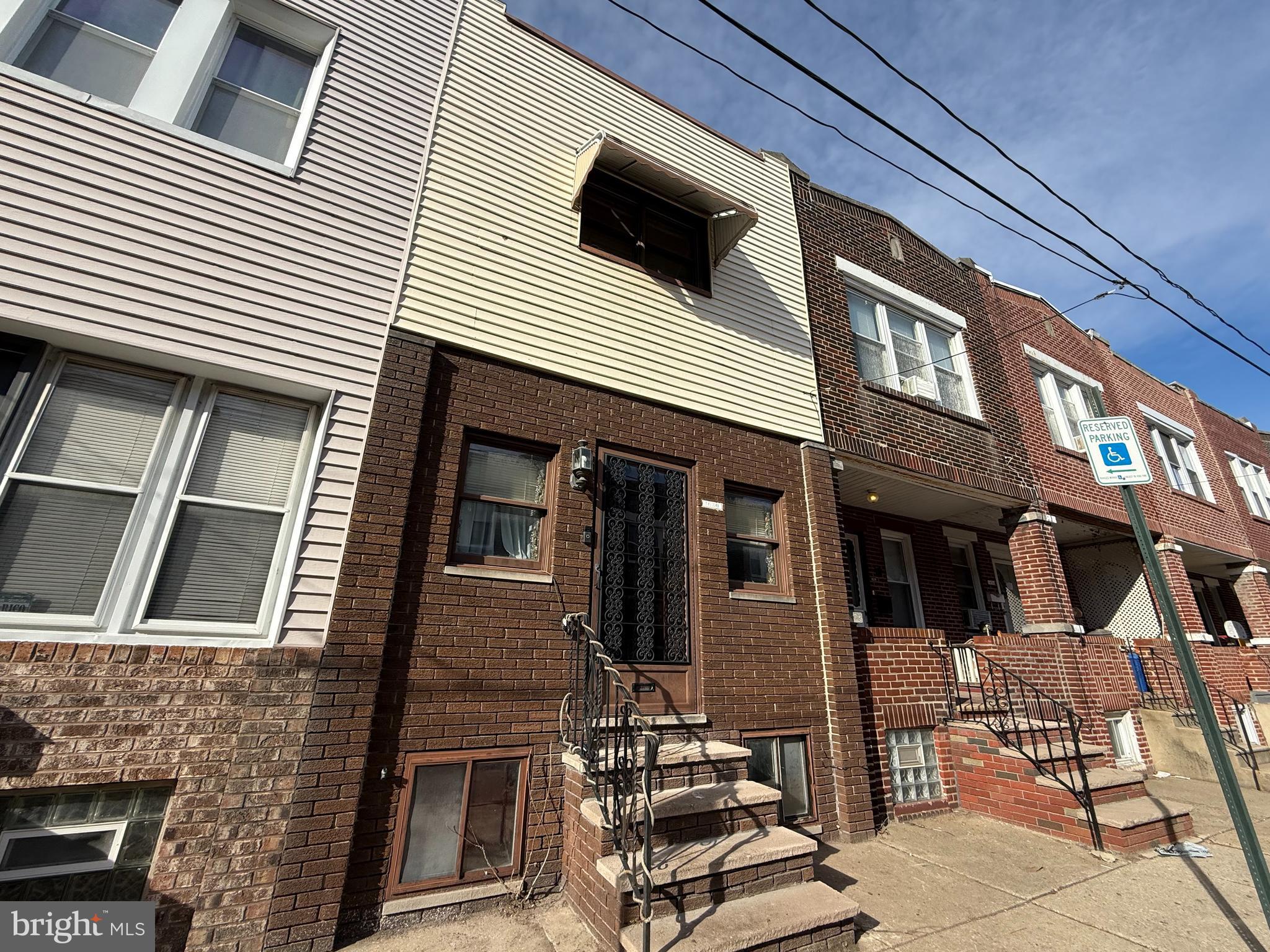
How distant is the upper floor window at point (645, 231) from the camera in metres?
6.17

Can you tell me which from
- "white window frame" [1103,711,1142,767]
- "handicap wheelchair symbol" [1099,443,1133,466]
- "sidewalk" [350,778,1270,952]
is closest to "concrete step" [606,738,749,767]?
"sidewalk" [350,778,1270,952]

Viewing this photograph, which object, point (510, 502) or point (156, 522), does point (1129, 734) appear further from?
point (156, 522)

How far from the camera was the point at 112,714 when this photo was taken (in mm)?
3111

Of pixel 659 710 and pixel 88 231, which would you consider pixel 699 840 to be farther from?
pixel 88 231

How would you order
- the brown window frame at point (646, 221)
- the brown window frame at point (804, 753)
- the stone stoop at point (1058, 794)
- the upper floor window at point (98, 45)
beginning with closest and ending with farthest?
the upper floor window at point (98, 45), the stone stoop at point (1058, 794), the brown window frame at point (804, 753), the brown window frame at point (646, 221)

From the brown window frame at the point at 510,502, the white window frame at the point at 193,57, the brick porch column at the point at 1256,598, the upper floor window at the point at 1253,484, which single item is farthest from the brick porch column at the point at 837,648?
the upper floor window at the point at 1253,484

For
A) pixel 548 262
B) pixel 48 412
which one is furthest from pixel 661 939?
pixel 548 262

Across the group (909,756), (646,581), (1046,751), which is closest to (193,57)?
(646,581)

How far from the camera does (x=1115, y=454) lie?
11.0 feet

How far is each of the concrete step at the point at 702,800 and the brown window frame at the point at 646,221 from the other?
5.06m

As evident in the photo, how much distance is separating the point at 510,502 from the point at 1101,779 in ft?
20.7

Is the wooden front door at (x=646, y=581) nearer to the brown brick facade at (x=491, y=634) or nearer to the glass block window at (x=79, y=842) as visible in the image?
the brown brick facade at (x=491, y=634)

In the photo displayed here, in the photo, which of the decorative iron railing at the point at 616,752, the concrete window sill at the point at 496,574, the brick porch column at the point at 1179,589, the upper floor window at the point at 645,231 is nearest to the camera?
the decorative iron railing at the point at 616,752

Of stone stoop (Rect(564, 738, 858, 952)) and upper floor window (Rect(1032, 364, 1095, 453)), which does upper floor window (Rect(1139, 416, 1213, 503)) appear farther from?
stone stoop (Rect(564, 738, 858, 952))
